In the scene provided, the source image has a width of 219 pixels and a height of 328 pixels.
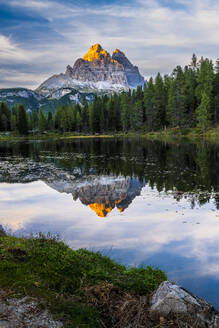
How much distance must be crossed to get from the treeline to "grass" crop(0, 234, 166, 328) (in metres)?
78.0

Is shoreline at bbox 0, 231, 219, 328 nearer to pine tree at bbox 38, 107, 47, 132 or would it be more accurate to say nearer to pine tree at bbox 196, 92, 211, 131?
pine tree at bbox 196, 92, 211, 131

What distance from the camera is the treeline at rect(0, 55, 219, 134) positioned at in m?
88.8

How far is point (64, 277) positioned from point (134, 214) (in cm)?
927

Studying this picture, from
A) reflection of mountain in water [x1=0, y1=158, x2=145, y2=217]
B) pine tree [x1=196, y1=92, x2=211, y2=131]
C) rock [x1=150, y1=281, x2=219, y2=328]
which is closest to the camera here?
rock [x1=150, y1=281, x2=219, y2=328]

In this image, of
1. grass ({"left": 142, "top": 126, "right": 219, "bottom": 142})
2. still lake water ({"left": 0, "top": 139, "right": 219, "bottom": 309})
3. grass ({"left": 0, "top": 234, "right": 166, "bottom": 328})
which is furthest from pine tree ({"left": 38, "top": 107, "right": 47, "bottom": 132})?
grass ({"left": 0, "top": 234, "right": 166, "bottom": 328})

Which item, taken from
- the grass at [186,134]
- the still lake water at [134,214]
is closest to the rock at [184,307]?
the still lake water at [134,214]

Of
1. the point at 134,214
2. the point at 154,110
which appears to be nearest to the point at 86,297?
the point at 134,214

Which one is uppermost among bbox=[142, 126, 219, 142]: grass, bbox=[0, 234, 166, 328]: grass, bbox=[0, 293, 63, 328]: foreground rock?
bbox=[142, 126, 219, 142]: grass

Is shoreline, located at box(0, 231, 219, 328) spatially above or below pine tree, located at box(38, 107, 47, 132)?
below

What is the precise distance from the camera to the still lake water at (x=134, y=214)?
984 cm

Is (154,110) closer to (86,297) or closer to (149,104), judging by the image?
(149,104)

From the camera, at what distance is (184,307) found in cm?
491

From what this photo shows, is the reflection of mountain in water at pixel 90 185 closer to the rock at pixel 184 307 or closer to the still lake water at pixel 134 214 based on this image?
the still lake water at pixel 134 214

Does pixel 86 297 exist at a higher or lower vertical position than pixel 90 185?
higher
